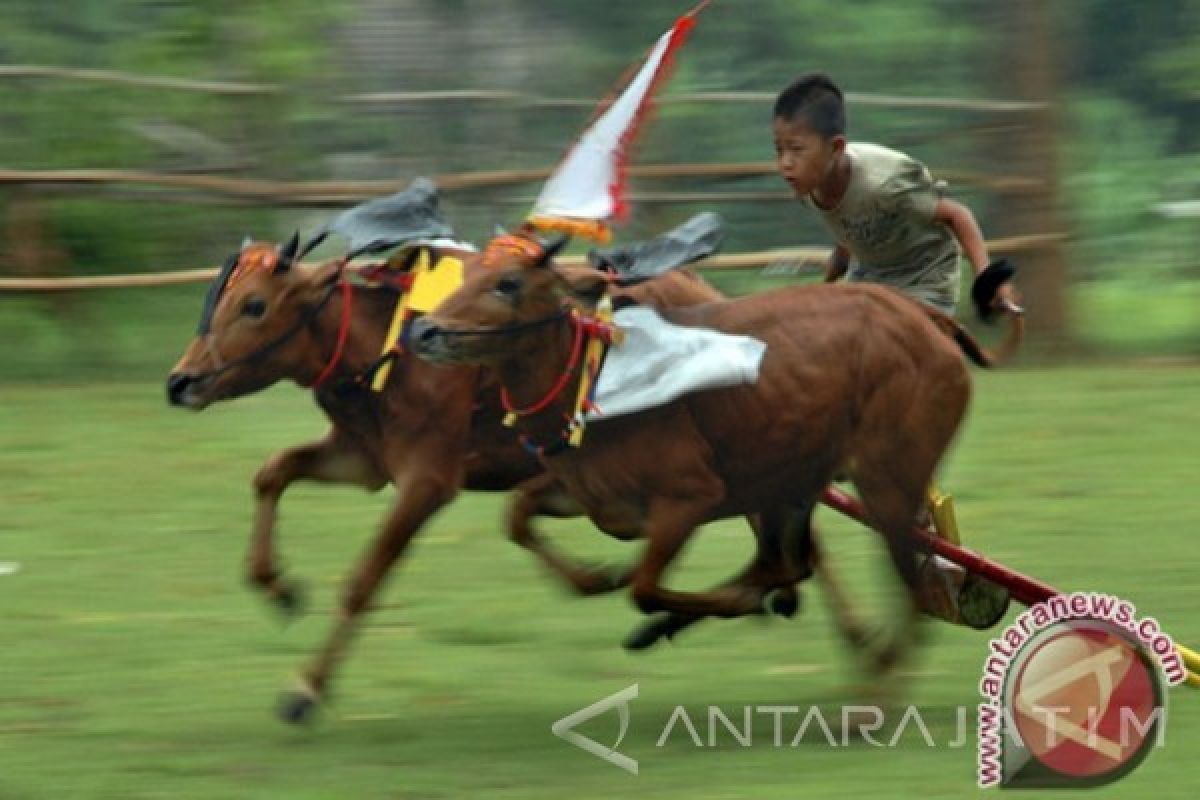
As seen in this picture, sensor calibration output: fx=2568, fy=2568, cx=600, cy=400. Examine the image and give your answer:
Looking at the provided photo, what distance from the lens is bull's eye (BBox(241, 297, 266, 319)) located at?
7789 millimetres

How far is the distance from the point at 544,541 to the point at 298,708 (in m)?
1.32

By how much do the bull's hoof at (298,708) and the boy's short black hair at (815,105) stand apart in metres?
2.25

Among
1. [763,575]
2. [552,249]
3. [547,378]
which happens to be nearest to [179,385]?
[547,378]

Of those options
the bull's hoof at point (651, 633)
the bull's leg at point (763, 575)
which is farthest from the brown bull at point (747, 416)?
the bull's hoof at point (651, 633)

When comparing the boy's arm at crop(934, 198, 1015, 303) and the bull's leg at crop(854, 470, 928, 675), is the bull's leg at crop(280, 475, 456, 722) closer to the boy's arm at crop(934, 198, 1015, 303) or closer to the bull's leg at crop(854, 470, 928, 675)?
the bull's leg at crop(854, 470, 928, 675)

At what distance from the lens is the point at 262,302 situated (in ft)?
25.6

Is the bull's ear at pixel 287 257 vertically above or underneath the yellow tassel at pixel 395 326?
above

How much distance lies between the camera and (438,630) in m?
9.12

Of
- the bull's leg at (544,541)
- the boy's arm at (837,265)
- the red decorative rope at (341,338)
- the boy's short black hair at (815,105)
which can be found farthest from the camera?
the boy's arm at (837,265)

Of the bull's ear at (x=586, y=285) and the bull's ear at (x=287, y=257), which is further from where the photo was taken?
the bull's ear at (x=287, y=257)

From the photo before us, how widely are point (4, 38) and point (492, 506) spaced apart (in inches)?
197

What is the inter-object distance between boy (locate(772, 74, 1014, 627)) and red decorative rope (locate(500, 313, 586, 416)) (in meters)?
0.88

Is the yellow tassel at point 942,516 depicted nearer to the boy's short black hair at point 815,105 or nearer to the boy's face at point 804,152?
the boy's face at point 804,152

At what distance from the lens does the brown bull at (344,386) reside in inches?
303
